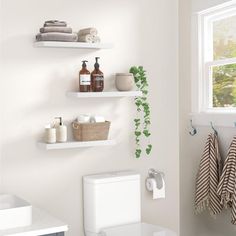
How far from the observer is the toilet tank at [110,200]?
3.01 metres

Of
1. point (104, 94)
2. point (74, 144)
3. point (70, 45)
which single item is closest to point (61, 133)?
point (74, 144)

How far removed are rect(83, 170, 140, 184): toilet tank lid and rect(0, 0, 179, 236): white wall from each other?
6cm

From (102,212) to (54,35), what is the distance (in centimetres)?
118

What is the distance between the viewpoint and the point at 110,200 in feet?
10.0

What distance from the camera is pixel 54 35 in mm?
2809

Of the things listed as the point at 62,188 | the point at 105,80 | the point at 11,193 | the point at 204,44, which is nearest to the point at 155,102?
the point at 105,80

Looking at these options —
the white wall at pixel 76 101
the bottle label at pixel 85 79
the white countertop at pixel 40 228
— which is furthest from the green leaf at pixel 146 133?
the white countertop at pixel 40 228

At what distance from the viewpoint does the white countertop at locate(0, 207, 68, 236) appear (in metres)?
2.36

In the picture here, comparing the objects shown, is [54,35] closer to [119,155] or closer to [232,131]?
[119,155]

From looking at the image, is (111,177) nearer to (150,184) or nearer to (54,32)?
(150,184)

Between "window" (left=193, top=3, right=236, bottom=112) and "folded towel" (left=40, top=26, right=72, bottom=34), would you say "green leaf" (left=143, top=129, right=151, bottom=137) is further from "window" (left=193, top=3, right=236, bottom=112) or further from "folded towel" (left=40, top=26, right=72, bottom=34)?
"folded towel" (left=40, top=26, right=72, bottom=34)

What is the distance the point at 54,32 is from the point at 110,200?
3.76 feet

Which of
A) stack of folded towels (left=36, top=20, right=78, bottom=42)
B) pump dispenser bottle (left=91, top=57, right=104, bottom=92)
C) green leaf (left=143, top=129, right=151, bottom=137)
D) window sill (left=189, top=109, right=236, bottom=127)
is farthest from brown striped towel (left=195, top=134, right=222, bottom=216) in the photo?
stack of folded towels (left=36, top=20, right=78, bottom=42)

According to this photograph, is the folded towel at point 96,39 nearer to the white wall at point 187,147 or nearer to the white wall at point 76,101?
the white wall at point 76,101
